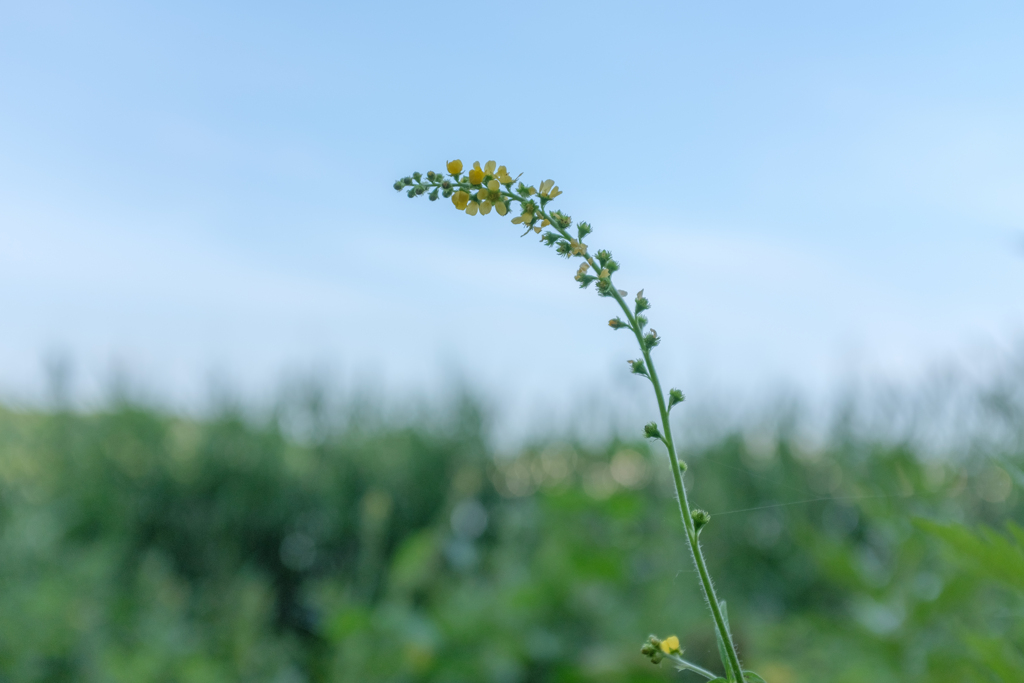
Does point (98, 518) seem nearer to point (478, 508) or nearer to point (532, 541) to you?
point (478, 508)

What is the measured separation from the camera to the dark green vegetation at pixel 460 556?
154 cm

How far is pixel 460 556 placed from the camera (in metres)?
3.19

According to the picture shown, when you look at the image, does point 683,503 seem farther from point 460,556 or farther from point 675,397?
point 460,556

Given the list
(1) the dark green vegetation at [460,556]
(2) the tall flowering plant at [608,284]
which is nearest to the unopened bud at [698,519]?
(2) the tall flowering plant at [608,284]

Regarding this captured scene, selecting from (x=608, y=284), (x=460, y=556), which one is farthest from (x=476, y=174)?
(x=460, y=556)

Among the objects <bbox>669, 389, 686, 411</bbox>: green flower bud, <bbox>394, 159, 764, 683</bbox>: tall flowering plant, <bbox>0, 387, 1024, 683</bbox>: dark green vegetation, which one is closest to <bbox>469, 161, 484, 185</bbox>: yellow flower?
<bbox>394, 159, 764, 683</bbox>: tall flowering plant

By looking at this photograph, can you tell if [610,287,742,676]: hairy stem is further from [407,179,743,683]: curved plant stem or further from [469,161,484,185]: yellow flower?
[469,161,484,185]: yellow flower

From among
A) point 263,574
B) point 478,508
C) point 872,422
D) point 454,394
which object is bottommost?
point 263,574

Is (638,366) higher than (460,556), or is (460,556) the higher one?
(638,366)

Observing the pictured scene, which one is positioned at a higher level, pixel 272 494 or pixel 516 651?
pixel 272 494

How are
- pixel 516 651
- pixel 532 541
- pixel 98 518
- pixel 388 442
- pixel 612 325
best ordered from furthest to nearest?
pixel 388 442 < pixel 98 518 < pixel 532 541 < pixel 516 651 < pixel 612 325

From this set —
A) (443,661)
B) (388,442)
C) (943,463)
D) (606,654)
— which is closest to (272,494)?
(388,442)

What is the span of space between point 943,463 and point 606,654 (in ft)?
5.89

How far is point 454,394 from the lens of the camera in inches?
187
